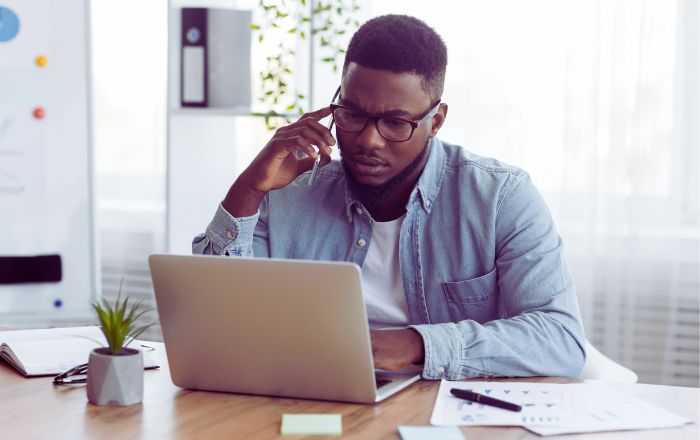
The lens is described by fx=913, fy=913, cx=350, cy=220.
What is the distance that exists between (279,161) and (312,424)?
2.53 ft

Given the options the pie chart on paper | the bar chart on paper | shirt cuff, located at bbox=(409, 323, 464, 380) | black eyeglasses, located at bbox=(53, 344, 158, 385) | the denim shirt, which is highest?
the pie chart on paper

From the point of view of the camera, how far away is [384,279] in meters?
1.96

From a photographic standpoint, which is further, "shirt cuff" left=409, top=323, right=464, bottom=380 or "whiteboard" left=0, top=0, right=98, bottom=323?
"whiteboard" left=0, top=0, right=98, bottom=323

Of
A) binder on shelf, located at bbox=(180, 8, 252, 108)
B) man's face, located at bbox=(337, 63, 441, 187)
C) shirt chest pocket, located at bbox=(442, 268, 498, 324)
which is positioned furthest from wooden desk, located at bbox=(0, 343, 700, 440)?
binder on shelf, located at bbox=(180, 8, 252, 108)

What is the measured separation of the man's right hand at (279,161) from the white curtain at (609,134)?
1.26 metres

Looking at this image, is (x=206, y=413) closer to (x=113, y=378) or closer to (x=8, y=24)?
(x=113, y=378)

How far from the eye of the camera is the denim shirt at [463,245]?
1640 mm

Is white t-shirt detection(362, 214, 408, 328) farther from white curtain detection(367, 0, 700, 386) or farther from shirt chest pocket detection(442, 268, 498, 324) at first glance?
white curtain detection(367, 0, 700, 386)

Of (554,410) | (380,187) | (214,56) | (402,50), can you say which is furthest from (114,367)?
(214,56)

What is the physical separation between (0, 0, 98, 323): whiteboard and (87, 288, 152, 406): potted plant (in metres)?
1.68

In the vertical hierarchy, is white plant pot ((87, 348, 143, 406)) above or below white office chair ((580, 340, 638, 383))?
above

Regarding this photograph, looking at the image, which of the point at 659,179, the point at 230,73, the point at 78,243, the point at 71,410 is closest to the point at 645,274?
the point at 659,179

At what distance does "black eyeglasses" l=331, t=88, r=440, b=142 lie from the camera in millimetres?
1834

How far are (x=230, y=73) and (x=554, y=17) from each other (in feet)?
3.51
